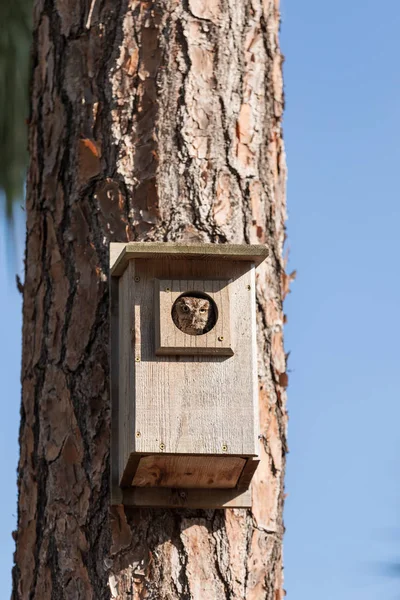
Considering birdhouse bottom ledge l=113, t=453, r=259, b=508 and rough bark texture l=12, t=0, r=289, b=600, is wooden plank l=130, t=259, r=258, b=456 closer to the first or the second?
birdhouse bottom ledge l=113, t=453, r=259, b=508

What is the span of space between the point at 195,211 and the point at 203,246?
0.27 metres

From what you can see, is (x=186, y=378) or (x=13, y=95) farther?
(x=13, y=95)

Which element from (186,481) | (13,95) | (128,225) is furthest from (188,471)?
(13,95)

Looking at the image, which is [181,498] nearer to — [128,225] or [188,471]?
[188,471]

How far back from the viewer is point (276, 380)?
289cm

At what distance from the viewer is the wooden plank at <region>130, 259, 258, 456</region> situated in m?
2.57

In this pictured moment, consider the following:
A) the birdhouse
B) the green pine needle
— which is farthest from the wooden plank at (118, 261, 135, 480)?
the green pine needle

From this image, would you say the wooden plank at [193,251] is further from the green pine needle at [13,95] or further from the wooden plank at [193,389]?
the green pine needle at [13,95]

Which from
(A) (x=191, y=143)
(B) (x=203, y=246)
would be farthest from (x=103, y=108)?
(B) (x=203, y=246)

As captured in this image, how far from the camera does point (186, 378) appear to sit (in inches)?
103

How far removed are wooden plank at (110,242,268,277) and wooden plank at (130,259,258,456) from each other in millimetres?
26

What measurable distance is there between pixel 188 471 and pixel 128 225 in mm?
570

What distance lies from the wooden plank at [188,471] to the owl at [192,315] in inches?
10.0

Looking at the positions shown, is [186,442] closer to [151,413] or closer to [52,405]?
[151,413]
